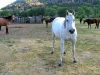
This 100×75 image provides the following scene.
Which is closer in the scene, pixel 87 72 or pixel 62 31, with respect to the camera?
pixel 87 72

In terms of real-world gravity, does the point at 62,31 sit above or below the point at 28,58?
above

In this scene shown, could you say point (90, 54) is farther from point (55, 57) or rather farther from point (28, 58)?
point (28, 58)

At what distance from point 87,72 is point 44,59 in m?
2.05

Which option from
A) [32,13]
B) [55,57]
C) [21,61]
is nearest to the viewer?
[21,61]

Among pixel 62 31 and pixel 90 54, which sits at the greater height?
pixel 62 31

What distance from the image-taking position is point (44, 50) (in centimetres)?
893

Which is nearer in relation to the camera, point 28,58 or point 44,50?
point 28,58

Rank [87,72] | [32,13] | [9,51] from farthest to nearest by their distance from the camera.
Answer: [32,13]
[9,51]
[87,72]

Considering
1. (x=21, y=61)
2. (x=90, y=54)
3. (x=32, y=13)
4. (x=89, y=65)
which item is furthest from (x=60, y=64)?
(x=32, y=13)

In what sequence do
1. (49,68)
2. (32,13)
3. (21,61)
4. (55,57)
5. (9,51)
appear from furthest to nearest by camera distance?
(32,13) < (9,51) < (55,57) < (21,61) < (49,68)

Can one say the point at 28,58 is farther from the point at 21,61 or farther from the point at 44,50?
the point at 44,50

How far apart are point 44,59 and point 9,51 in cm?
214

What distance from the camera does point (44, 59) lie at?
7.34m

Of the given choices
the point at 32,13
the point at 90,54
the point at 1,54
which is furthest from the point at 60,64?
the point at 32,13
